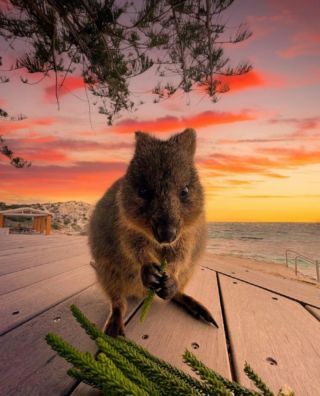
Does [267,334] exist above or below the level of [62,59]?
below

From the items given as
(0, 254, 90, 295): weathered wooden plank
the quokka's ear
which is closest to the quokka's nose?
the quokka's ear

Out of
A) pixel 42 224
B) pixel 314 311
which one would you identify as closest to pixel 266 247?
pixel 42 224

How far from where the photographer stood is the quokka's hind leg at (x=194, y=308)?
163cm

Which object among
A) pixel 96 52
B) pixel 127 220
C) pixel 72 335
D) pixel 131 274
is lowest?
pixel 72 335

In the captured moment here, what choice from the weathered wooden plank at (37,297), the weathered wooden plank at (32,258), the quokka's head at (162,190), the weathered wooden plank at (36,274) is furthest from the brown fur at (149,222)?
the weathered wooden plank at (32,258)

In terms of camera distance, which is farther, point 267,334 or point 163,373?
point 267,334

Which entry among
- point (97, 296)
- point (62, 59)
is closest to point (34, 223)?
point (62, 59)

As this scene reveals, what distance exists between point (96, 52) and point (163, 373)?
3.62 metres

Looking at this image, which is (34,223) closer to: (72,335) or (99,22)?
(99,22)

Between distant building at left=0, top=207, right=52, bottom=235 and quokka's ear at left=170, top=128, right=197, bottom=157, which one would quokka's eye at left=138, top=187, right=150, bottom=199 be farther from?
distant building at left=0, top=207, right=52, bottom=235

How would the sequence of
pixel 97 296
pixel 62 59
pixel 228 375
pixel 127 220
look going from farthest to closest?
pixel 62 59 → pixel 97 296 → pixel 127 220 → pixel 228 375

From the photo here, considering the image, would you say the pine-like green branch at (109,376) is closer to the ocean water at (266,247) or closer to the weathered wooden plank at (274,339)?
the weathered wooden plank at (274,339)

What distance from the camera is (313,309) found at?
1869 mm

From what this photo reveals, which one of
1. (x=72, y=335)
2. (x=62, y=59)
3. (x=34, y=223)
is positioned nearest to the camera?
(x=72, y=335)
